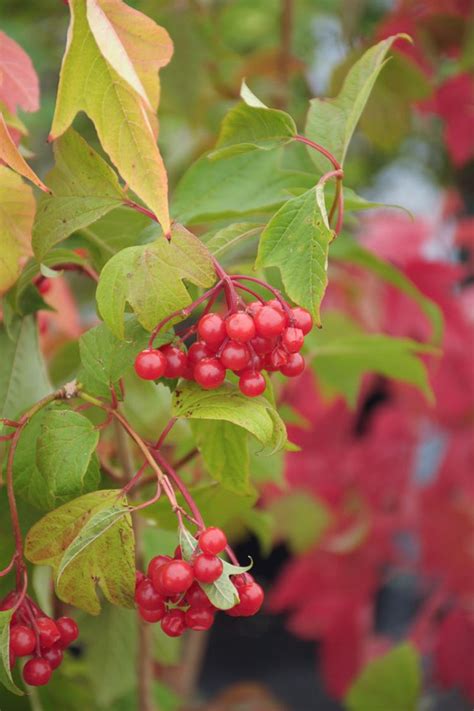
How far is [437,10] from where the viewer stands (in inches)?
32.1

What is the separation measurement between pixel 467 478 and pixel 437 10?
1.58ft

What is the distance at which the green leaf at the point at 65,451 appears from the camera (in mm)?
345

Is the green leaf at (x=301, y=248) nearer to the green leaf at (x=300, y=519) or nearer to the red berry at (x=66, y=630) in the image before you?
the red berry at (x=66, y=630)

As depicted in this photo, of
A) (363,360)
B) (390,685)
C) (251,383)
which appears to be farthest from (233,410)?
(390,685)

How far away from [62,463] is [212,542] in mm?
66

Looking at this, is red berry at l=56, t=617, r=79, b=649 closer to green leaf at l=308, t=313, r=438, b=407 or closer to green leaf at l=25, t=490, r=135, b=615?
green leaf at l=25, t=490, r=135, b=615

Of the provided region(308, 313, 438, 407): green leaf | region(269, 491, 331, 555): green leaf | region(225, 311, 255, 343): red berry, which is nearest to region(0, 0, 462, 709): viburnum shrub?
region(225, 311, 255, 343): red berry

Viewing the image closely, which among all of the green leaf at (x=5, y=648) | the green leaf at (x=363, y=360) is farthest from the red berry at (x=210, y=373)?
the green leaf at (x=363, y=360)

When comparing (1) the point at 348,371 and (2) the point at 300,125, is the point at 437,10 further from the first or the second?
(1) the point at 348,371

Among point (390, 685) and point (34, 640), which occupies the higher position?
point (34, 640)

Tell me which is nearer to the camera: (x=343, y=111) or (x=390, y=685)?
(x=343, y=111)

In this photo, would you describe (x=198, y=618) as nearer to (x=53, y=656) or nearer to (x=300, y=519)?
(x=53, y=656)

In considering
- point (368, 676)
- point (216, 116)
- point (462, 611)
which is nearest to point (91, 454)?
point (368, 676)

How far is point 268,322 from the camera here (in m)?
0.32
